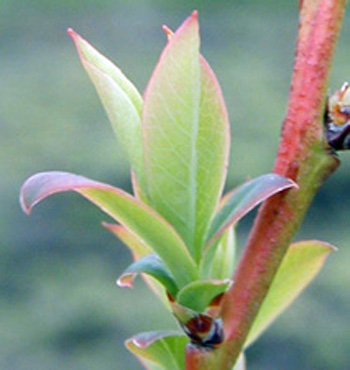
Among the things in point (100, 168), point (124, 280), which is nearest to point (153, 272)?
point (124, 280)

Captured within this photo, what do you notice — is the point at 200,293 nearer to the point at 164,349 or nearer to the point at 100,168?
the point at 164,349

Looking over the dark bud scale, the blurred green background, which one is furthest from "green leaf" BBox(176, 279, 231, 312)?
the blurred green background

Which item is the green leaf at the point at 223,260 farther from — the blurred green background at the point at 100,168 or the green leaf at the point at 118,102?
the blurred green background at the point at 100,168

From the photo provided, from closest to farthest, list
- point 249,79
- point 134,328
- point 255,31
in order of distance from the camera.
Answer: point 134,328 → point 249,79 → point 255,31

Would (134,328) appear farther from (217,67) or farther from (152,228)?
(152,228)

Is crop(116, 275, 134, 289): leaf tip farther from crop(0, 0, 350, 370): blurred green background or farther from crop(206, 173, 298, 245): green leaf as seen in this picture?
crop(0, 0, 350, 370): blurred green background

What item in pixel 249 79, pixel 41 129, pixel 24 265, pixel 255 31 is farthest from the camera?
pixel 255 31

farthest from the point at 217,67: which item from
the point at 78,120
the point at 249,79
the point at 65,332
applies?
the point at 65,332
